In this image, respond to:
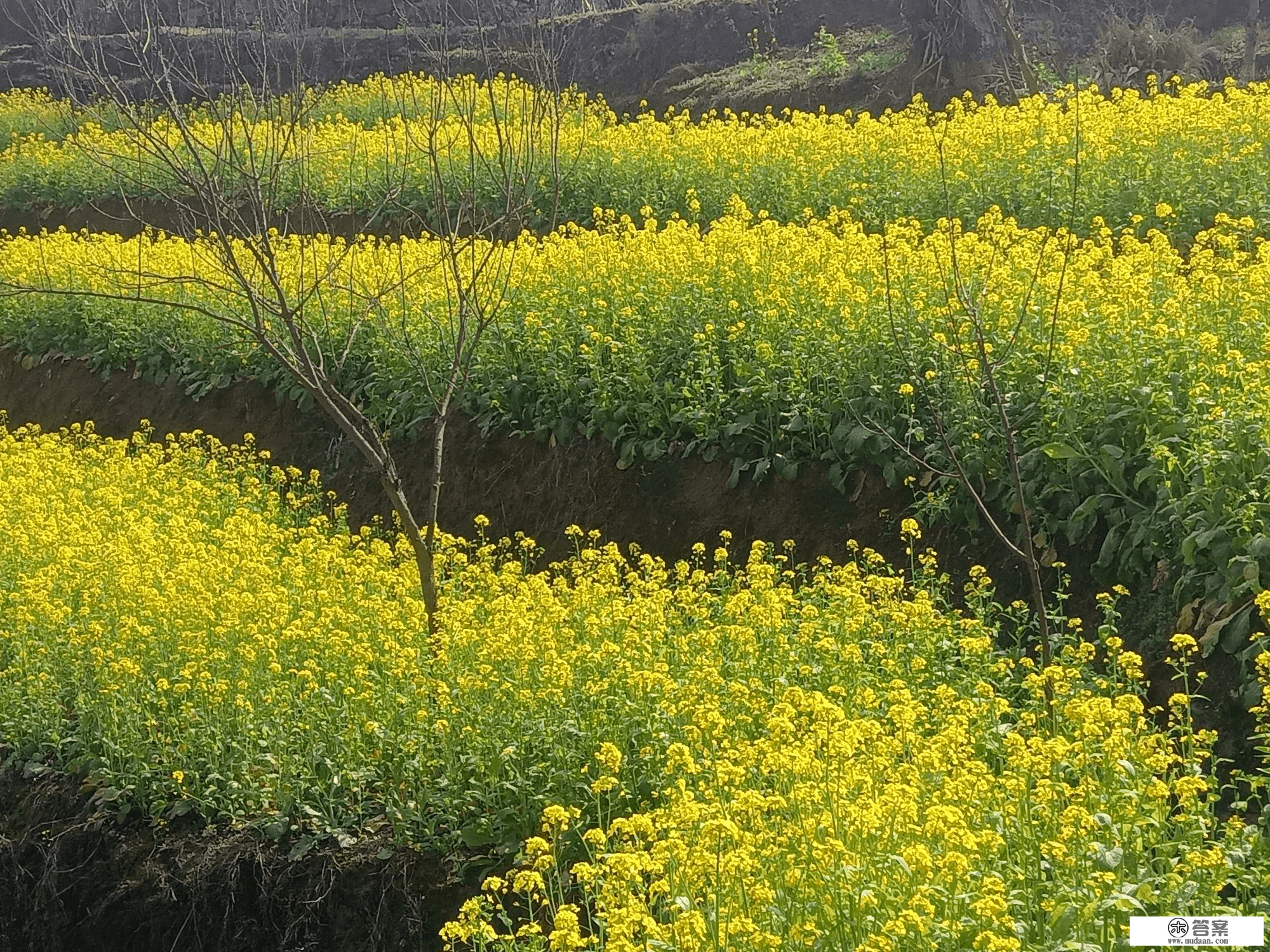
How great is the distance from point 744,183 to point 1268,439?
332 inches

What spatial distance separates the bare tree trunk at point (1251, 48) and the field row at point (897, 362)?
361 inches

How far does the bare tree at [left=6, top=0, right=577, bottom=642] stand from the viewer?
6516 mm

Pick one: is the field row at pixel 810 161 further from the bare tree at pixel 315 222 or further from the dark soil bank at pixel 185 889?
the dark soil bank at pixel 185 889

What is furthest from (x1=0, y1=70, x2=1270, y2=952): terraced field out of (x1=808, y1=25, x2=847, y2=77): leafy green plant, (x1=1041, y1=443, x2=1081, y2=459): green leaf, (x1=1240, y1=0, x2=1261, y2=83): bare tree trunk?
(x1=808, y1=25, x2=847, y2=77): leafy green plant

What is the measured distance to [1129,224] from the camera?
1035 centimetres

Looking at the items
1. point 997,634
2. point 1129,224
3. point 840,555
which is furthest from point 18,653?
point 1129,224

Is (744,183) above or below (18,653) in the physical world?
above

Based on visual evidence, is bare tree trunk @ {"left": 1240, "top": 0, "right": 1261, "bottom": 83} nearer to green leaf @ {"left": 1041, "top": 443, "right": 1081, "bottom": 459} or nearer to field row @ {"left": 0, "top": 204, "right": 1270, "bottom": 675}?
field row @ {"left": 0, "top": 204, "right": 1270, "bottom": 675}

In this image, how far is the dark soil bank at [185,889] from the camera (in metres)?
5.50

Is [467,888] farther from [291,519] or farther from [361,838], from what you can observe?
[291,519]

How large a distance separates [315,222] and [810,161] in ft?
20.5

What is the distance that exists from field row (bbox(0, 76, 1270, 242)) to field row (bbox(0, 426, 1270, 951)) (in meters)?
2.13

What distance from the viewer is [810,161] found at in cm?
1370

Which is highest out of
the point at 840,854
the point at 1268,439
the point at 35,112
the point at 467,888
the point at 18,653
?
the point at 35,112
